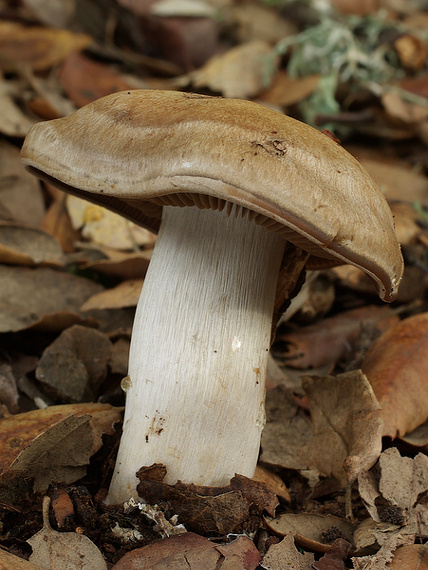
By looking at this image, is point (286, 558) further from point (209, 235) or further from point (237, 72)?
point (237, 72)

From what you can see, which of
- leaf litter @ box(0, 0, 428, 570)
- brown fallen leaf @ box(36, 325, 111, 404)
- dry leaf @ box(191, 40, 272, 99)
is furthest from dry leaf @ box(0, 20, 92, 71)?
brown fallen leaf @ box(36, 325, 111, 404)

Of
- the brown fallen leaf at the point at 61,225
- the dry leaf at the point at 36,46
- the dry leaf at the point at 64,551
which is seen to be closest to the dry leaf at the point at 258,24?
the dry leaf at the point at 36,46

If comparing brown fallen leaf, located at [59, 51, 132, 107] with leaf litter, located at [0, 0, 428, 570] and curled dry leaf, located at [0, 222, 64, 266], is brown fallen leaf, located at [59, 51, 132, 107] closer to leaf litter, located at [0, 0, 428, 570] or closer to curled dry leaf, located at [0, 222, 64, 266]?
leaf litter, located at [0, 0, 428, 570]

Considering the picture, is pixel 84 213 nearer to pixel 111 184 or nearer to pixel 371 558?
pixel 111 184

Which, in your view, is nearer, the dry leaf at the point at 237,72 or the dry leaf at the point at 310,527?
the dry leaf at the point at 310,527

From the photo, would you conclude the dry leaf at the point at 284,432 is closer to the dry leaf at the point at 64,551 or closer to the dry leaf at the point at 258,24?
the dry leaf at the point at 64,551

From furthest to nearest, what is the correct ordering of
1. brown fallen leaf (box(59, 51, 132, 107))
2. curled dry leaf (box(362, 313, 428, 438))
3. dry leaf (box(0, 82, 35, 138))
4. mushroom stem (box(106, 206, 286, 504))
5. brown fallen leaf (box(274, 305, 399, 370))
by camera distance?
1. brown fallen leaf (box(59, 51, 132, 107))
2. dry leaf (box(0, 82, 35, 138))
3. brown fallen leaf (box(274, 305, 399, 370))
4. curled dry leaf (box(362, 313, 428, 438))
5. mushroom stem (box(106, 206, 286, 504))

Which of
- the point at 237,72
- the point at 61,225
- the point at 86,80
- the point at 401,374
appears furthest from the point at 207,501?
the point at 237,72
